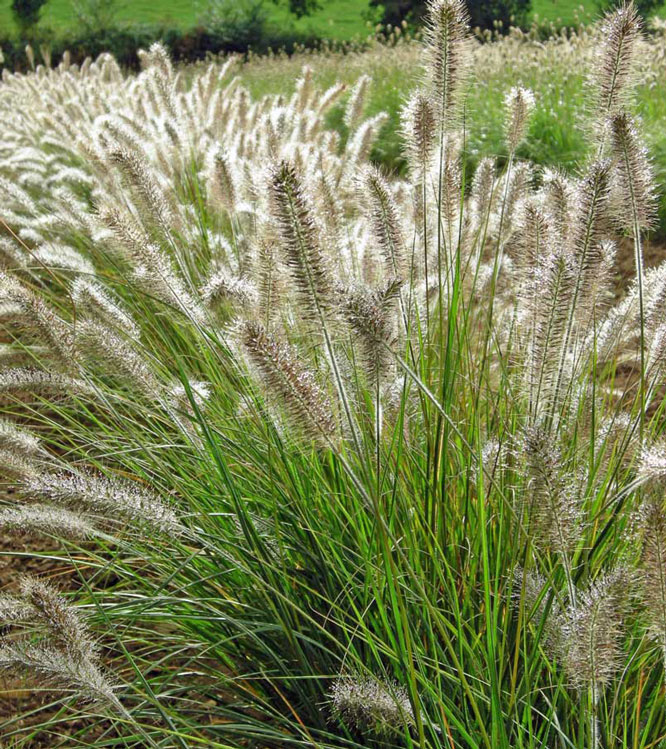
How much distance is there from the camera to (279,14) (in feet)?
112

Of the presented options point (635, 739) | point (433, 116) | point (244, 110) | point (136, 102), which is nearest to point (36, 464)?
point (433, 116)

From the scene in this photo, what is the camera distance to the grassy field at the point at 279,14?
28797mm

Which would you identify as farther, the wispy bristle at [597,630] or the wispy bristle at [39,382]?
the wispy bristle at [39,382]

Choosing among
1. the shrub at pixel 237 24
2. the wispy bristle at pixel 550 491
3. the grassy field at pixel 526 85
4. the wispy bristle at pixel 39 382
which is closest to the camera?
the wispy bristle at pixel 550 491

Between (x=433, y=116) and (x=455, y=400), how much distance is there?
804 millimetres

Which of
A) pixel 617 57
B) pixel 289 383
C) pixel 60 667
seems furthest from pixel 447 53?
pixel 60 667

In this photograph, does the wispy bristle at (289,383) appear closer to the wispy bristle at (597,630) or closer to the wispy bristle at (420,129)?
the wispy bristle at (597,630)

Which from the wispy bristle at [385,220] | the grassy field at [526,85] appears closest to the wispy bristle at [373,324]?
the wispy bristle at [385,220]

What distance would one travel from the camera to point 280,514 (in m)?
2.15

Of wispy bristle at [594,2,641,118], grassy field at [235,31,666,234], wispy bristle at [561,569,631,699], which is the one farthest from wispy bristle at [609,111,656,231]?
grassy field at [235,31,666,234]

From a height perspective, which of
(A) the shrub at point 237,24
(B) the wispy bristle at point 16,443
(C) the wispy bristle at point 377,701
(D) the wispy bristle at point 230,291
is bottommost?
(C) the wispy bristle at point 377,701

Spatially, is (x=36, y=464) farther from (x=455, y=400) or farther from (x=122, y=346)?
(x=455, y=400)

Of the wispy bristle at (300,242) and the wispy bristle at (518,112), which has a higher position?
the wispy bristle at (518,112)

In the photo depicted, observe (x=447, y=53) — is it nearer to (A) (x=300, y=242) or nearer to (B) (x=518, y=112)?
(B) (x=518, y=112)
